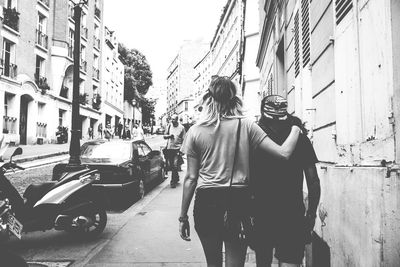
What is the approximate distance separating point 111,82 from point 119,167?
1576 inches

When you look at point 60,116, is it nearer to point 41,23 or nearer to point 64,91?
point 64,91

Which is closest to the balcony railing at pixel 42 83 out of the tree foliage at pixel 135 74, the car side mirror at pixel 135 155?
the car side mirror at pixel 135 155

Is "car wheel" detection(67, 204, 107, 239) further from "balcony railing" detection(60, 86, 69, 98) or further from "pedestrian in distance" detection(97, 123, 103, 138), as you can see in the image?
"pedestrian in distance" detection(97, 123, 103, 138)

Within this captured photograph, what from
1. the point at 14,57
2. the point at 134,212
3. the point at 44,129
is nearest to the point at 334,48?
the point at 134,212

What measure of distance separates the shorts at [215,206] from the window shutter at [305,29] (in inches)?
150

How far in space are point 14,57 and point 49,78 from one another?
5.09 metres

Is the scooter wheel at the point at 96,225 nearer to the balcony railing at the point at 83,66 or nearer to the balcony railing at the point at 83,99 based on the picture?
the balcony railing at the point at 83,99

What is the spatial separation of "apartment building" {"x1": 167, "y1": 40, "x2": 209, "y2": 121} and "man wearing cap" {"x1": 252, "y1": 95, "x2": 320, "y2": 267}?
9283cm

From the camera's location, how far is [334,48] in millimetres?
4219

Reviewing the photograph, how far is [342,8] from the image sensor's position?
3893mm

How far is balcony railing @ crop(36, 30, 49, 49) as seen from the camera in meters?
27.8

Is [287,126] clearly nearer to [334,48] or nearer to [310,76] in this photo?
[334,48]

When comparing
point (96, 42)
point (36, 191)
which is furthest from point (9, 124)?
point (36, 191)

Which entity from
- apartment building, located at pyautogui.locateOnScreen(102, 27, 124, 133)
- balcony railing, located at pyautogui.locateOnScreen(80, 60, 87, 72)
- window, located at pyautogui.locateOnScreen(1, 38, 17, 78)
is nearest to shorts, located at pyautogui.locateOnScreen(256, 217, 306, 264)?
window, located at pyautogui.locateOnScreen(1, 38, 17, 78)
